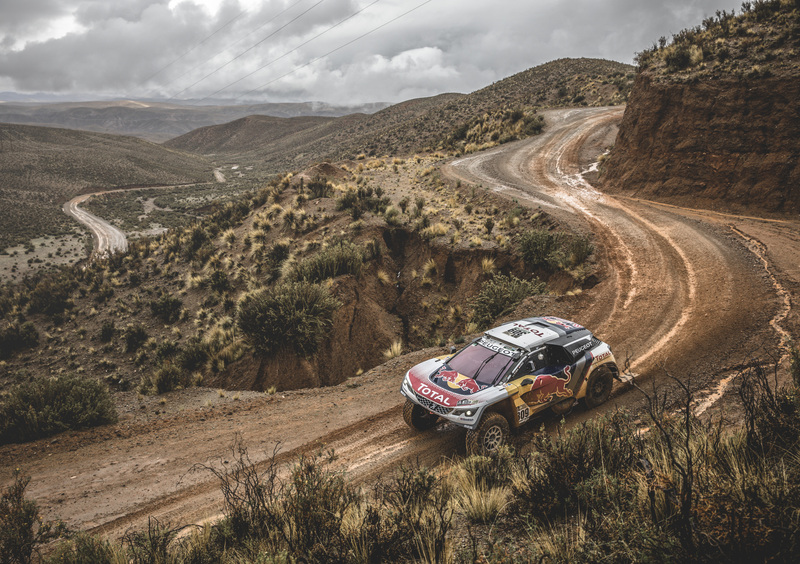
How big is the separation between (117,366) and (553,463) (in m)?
21.7

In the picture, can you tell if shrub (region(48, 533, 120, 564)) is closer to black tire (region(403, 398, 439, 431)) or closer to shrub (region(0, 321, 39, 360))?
black tire (region(403, 398, 439, 431))

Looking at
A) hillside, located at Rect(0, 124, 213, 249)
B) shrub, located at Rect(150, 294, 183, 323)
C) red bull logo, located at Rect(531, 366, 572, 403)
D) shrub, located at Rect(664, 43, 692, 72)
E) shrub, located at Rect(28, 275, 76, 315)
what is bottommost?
red bull logo, located at Rect(531, 366, 572, 403)

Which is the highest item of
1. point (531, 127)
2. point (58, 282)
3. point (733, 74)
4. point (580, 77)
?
point (580, 77)

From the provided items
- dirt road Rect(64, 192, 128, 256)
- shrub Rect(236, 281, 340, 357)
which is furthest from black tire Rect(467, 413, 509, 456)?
dirt road Rect(64, 192, 128, 256)

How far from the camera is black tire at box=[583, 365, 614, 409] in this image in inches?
323

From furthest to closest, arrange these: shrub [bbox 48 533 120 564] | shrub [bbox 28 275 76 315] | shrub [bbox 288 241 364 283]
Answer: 1. shrub [bbox 28 275 76 315]
2. shrub [bbox 288 241 364 283]
3. shrub [bbox 48 533 120 564]

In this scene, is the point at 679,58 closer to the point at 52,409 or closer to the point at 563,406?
the point at 563,406

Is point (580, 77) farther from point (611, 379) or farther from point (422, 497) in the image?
point (422, 497)

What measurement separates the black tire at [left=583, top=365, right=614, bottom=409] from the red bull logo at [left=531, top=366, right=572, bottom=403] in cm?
56

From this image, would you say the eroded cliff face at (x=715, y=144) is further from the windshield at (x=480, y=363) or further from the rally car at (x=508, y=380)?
the windshield at (x=480, y=363)

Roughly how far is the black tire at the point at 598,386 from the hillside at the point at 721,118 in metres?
13.9

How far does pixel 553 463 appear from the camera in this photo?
5.03 meters

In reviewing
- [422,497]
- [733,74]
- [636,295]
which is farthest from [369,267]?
[733,74]

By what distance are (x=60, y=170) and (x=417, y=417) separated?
9493 centimetres
